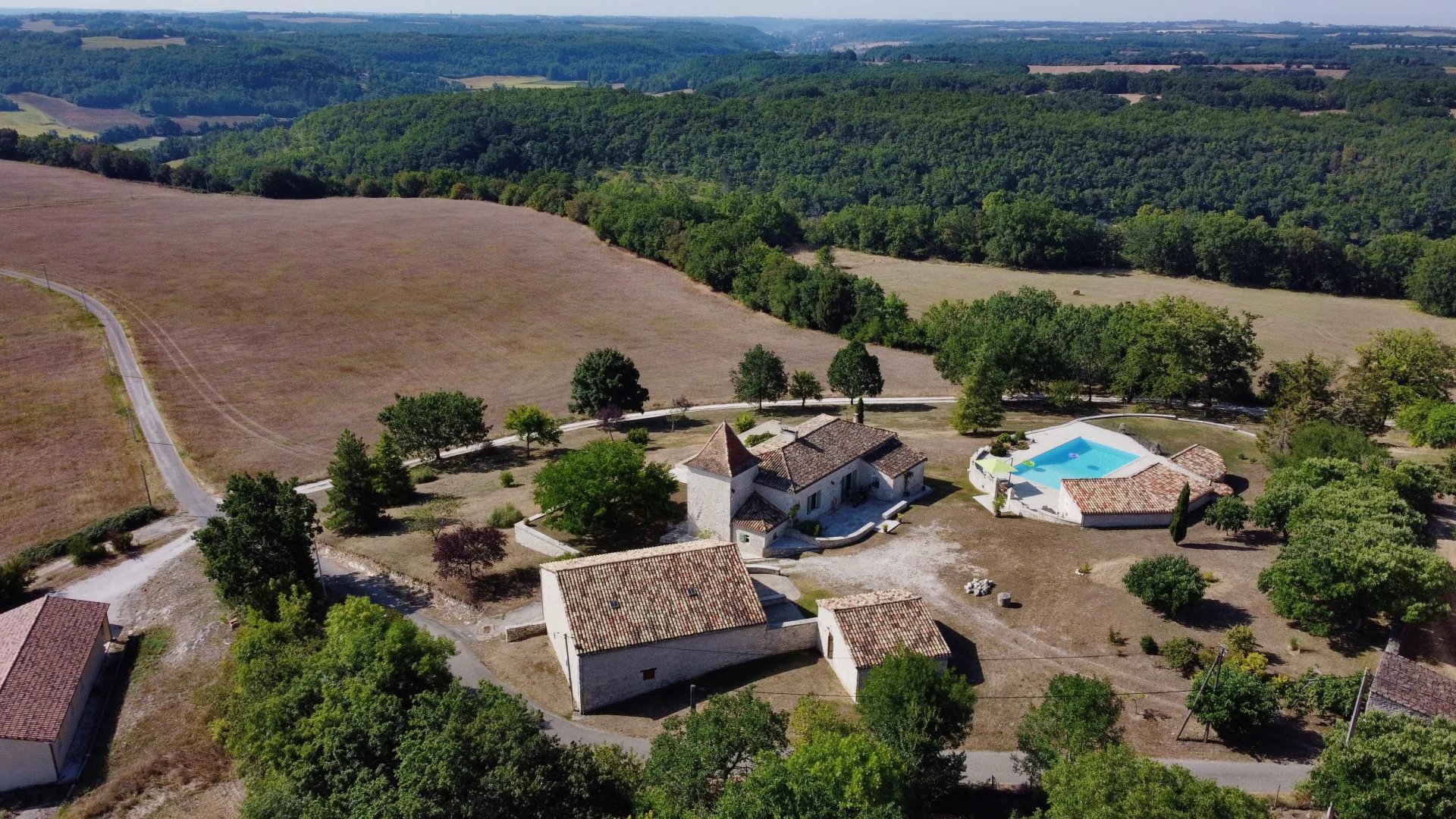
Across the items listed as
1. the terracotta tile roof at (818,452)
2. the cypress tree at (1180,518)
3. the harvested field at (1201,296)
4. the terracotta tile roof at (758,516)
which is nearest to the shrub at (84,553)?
the terracotta tile roof at (758,516)

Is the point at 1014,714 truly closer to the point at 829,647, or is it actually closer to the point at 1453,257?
the point at 829,647

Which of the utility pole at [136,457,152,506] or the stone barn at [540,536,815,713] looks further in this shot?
the utility pole at [136,457,152,506]

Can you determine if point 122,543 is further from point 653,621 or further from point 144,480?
point 653,621

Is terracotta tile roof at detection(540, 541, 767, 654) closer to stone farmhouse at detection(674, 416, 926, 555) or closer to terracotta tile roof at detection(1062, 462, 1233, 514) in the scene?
stone farmhouse at detection(674, 416, 926, 555)

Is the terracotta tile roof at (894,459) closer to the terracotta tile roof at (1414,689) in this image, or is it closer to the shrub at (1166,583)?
the shrub at (1166,583)

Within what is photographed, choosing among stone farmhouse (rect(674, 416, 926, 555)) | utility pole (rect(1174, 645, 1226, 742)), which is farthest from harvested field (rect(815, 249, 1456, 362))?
utility pole (rect(1174, 645, 1226, 742))

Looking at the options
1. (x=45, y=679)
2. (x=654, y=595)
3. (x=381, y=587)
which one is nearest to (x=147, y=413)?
(x=381, y=587)
